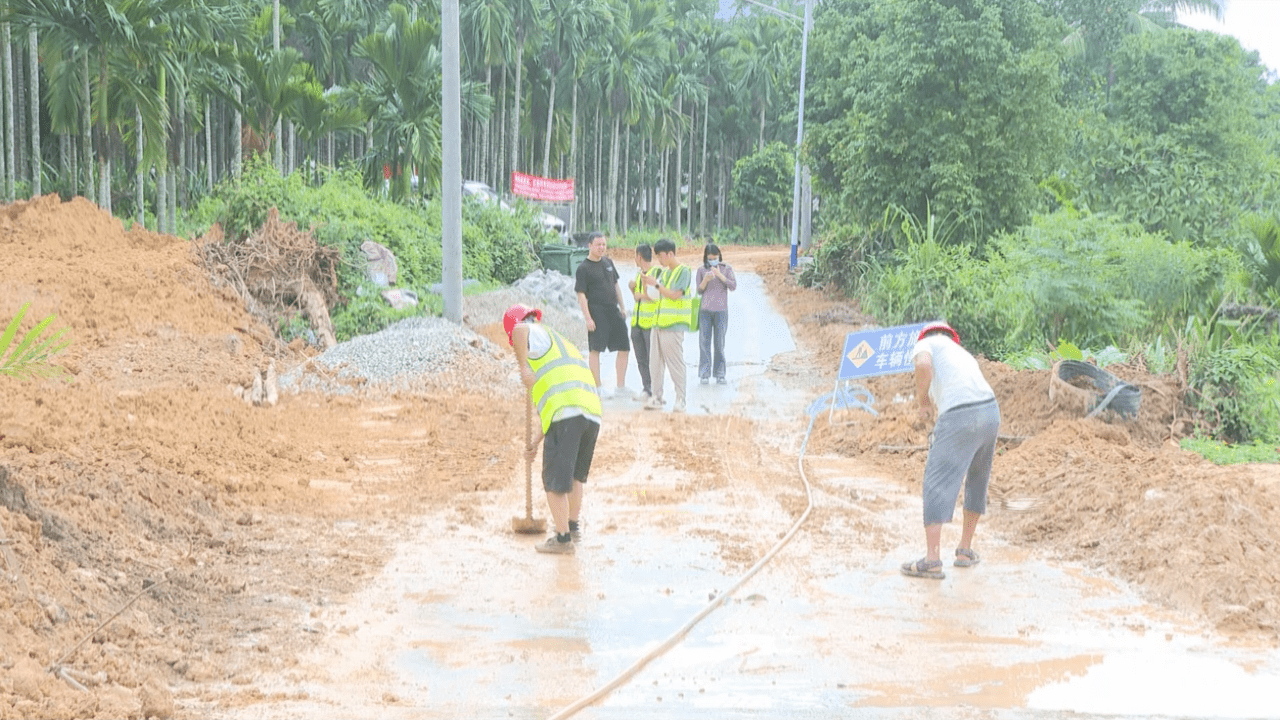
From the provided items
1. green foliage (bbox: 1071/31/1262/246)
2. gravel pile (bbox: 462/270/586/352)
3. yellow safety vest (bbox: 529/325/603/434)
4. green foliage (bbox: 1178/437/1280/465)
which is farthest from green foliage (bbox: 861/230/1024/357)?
yellow safety vest (bbox: 529/325/603/434)

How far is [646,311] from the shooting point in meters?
13.5

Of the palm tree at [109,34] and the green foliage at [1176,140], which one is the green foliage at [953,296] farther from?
the palm tree at [109,34]

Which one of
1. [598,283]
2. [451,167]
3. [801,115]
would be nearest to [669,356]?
[598,283]

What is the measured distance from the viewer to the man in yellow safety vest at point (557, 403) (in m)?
7.83

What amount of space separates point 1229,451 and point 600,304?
19.9ft

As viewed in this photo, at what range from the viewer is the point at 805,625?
21.5 ft

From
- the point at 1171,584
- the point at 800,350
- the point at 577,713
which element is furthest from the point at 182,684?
the point at 800,350

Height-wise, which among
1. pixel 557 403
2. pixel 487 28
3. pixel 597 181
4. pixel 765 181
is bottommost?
pixel 597 181

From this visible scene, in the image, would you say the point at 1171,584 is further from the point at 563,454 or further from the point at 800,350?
the point at 800,350

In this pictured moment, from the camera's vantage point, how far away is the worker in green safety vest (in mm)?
13211

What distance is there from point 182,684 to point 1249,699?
4657 millimetres

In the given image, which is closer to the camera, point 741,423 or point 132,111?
point 741,423

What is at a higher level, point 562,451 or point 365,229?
point 365,229

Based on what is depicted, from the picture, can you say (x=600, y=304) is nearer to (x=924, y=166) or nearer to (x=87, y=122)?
(x=924, y=166)
